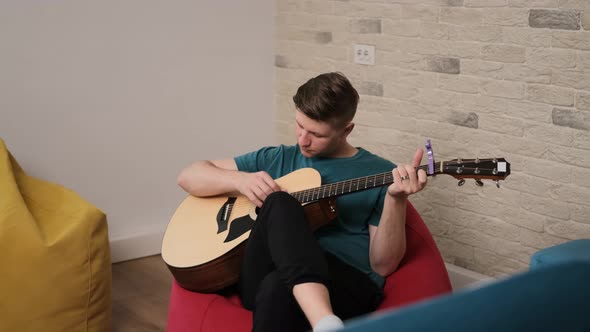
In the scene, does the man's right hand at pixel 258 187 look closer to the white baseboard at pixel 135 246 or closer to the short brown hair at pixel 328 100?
Answer: the short brown hair at pixel 328 100

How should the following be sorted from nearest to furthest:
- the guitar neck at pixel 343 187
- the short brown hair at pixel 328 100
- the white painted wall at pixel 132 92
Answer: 1. the guitar neck at pixel 343 187
2. the short brown hair at pixel 328 100
3. the white painted wall at pixel 132 92

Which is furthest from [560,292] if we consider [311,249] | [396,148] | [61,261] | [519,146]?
[396,148]

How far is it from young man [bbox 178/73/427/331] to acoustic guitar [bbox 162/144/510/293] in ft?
0.18

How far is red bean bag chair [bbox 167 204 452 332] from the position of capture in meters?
2.39

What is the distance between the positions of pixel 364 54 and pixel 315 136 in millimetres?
1183

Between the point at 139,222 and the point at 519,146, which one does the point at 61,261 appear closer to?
the point at 139,222

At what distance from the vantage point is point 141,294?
3.52 metres

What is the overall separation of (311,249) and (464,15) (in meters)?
1.38

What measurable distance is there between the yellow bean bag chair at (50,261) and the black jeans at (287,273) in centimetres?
73

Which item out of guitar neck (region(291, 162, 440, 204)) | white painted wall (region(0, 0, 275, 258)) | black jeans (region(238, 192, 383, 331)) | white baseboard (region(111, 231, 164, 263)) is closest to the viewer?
black jeans (region(238, 192, 383, 331))

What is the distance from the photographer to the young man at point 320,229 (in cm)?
213

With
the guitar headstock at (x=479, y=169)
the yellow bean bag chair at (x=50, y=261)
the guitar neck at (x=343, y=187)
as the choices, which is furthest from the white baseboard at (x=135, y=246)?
the guitar headstock at (x=479, y=169)

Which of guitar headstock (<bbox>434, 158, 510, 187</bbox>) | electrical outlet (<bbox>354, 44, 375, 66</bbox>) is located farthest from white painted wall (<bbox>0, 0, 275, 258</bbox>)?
guitar headstock (<bbox>434, 158, 510, 187</bbox>)

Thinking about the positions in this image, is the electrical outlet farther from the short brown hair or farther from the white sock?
the white sock
